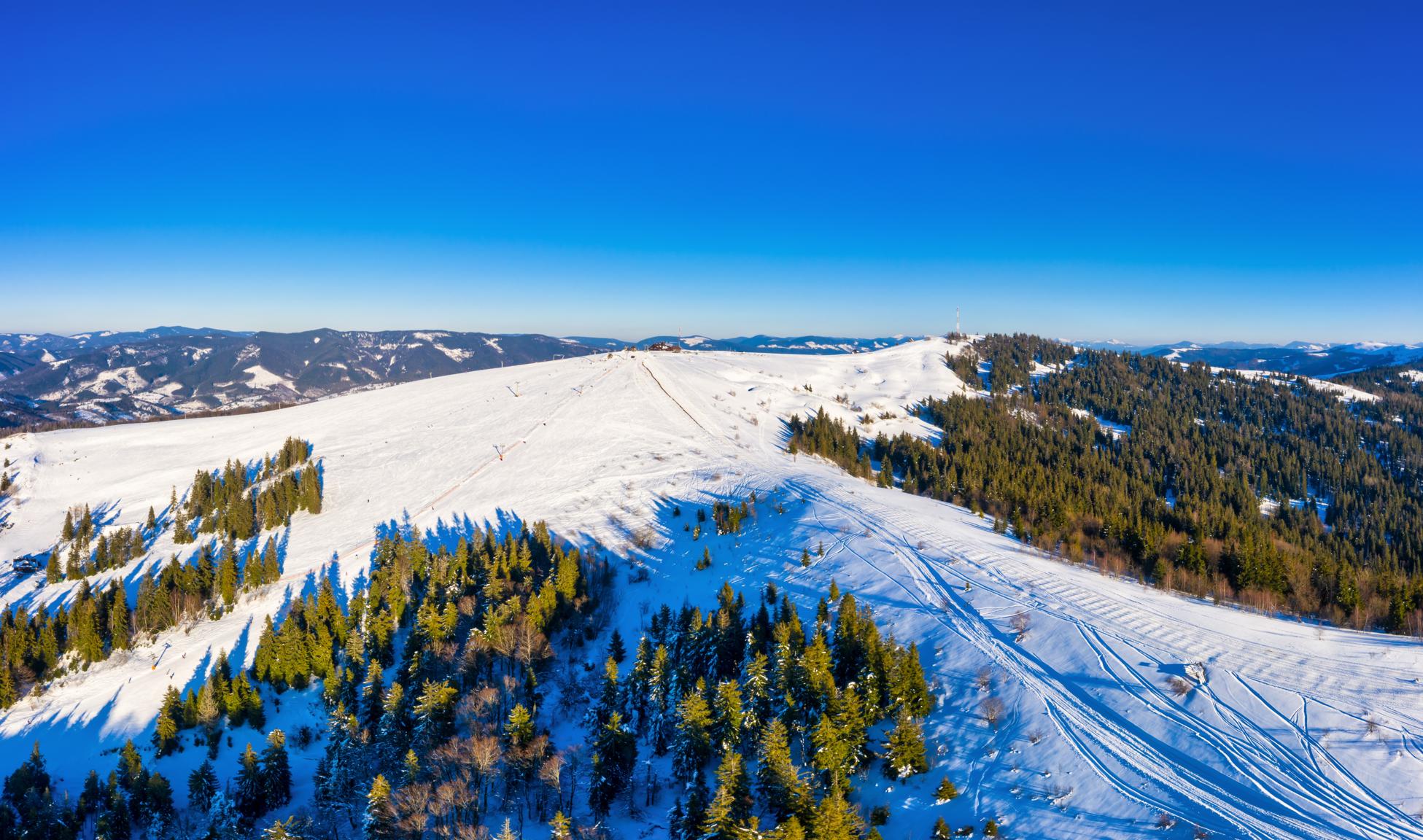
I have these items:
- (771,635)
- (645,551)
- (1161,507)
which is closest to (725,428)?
(645,551)

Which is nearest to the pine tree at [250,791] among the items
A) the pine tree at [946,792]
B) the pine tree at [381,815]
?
the pine tree at [381,815]

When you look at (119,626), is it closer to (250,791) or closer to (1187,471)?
(250,791)

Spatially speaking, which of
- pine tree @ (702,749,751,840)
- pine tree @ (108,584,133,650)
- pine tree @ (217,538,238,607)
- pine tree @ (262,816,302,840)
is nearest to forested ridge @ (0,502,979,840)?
pine tree @ (702,749,751,840)

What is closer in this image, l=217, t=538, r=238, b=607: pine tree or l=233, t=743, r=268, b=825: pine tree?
l=233, t=743, r=268, b=825: pine tree

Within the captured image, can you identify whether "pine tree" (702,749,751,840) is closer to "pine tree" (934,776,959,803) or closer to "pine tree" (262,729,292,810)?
"pine tree" (934,776,959,803)

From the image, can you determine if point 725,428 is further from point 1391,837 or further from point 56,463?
point 56,463

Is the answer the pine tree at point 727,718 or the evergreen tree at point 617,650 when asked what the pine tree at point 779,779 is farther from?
the evergreen tree at point 617,650

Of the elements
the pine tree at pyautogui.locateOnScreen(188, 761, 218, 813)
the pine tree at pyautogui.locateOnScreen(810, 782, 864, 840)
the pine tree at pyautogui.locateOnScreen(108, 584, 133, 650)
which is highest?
the pine tree at pyautogui.locateOnScreen(810, 782, 864, 840)
